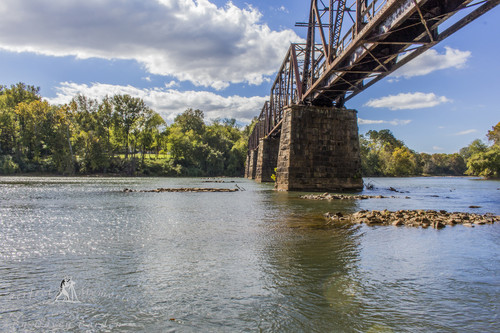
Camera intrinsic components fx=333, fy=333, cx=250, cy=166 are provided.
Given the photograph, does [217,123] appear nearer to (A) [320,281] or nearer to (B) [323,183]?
(B) [323,183]

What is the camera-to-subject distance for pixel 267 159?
178ft

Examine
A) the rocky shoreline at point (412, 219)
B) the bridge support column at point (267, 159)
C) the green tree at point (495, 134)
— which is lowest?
the rocky shoreline at point (412, 219)

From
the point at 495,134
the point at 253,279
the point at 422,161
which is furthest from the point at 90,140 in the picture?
the point at 422,161

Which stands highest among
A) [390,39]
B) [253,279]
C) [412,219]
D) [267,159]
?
[390,39]

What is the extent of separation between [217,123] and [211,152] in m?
45.2

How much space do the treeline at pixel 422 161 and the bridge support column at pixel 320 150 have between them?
56.4m

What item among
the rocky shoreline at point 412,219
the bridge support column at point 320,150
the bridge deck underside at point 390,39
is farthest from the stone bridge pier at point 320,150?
the rocky shoreline at point 412,219

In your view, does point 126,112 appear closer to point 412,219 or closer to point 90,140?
point 90,140

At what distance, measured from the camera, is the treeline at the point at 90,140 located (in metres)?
71.5

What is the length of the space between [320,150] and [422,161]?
121181 millimetres

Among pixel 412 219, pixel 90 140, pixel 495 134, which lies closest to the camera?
pixel 412 219

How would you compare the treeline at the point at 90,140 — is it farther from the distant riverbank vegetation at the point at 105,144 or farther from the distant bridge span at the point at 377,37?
the distant bridge span at the point at 377,37

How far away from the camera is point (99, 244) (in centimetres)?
789

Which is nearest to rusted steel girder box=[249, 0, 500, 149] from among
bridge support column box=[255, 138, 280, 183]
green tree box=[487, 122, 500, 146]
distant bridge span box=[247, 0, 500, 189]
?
distant bridge span box=[247, 0, 500, 189]
